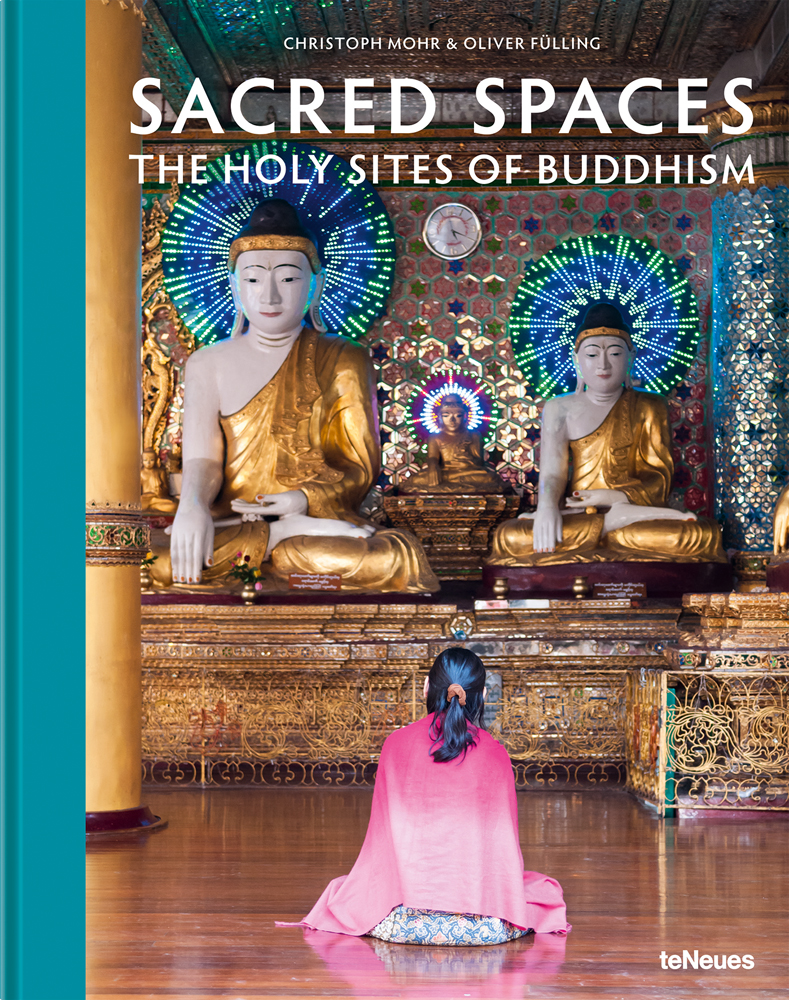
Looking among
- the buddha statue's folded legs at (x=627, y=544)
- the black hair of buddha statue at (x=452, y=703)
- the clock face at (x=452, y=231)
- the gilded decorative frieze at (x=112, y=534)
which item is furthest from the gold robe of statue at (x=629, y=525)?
the black hair of buddha statue at (x=452, y=703)

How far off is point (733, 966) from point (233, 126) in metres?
6.83

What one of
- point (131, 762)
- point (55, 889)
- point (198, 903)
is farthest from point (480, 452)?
point (55, 889)

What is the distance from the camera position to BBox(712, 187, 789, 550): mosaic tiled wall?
7676 mm

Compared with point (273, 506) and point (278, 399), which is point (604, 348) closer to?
point (278, 399)

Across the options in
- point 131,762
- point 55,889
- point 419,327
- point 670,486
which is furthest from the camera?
point 419,327

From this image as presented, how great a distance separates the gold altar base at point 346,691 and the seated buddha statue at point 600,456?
1278 millimetres

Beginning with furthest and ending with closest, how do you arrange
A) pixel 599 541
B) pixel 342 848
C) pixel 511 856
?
pixel 599 541 → pixel 342 848 → pixel 511 856

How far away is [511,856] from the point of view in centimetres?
310

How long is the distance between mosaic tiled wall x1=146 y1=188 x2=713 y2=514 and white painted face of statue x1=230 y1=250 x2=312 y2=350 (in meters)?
0.83

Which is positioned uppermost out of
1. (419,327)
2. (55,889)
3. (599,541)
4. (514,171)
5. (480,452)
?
(514,171)

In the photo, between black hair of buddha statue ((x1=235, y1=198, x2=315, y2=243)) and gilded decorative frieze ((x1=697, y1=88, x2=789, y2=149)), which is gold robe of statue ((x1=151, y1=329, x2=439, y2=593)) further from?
gilded decorative frieze ((x1=697, y1=88, x2=789, y2=149))

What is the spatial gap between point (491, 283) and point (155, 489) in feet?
8.11

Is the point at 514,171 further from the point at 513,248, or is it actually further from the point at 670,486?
the point at 670,486

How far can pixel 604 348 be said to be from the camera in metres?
7.98
